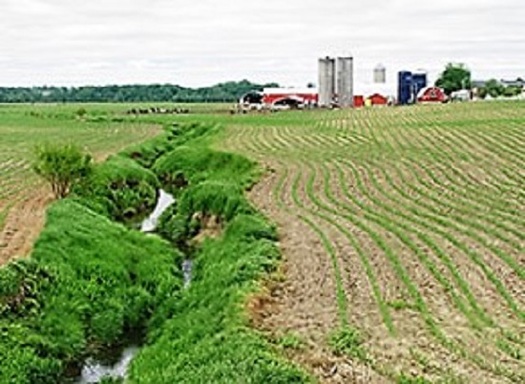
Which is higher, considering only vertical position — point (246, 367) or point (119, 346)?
point (246, 367)

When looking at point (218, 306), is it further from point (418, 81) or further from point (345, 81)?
point (418, 81)

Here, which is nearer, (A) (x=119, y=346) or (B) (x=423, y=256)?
(A) (x=119, y=346)

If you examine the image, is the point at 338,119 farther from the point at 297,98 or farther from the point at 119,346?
the point at 119,346

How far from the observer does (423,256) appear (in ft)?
81.4

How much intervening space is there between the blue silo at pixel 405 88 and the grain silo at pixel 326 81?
10324 millimetres

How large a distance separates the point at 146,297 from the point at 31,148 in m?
43.3

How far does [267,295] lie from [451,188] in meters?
16.5

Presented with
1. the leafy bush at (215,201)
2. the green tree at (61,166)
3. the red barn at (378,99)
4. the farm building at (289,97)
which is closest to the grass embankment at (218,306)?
the leafy bush at (215,201)

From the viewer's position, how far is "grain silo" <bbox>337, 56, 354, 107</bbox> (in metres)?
129

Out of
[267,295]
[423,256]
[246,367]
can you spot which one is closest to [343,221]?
[423,256]

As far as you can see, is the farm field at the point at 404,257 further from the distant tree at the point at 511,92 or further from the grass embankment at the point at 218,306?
the distant tree at the point at 511,92

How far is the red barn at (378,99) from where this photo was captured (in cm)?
12825

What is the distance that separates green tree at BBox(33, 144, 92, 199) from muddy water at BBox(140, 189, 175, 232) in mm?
3739

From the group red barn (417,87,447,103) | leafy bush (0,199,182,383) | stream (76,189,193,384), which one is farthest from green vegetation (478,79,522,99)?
stream (76,189,193,384)
